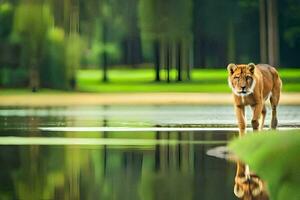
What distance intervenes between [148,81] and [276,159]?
5129 mm

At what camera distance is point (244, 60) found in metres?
12.8

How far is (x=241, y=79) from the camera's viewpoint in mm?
9734

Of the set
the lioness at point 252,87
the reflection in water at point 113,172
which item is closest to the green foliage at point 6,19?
the reflection in water at point 113,172

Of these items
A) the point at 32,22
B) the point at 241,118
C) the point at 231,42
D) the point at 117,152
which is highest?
the point at 32,22

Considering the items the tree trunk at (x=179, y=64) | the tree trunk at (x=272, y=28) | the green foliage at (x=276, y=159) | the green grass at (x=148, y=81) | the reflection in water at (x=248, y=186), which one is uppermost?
the tree trunk at (x=272, y=28)

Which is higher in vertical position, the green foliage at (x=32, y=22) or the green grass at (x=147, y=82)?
the green foliage at (x=32, y=22)

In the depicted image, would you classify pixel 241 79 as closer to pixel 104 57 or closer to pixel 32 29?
pixel 104 57

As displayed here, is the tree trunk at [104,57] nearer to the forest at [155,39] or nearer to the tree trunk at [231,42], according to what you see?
the forest at [155,39]

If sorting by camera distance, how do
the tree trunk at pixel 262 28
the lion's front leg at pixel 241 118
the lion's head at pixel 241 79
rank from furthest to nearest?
1. the tree trunk at pixel 262 28
2. the lion's front leg at pixel 241 118
3. the lion's head at pixel 241 79

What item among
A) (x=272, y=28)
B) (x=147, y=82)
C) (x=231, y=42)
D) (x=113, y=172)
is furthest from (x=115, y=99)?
(x=113, y=172)

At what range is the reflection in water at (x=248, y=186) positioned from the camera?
280 inches

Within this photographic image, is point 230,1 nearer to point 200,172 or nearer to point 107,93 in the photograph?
point 107,93

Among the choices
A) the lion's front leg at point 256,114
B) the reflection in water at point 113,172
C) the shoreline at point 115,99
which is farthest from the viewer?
the shoreline at point 115,99

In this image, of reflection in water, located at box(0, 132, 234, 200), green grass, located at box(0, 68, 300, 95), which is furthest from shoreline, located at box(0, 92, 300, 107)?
reflection in water, located at box(0, 132, 234, 200)
